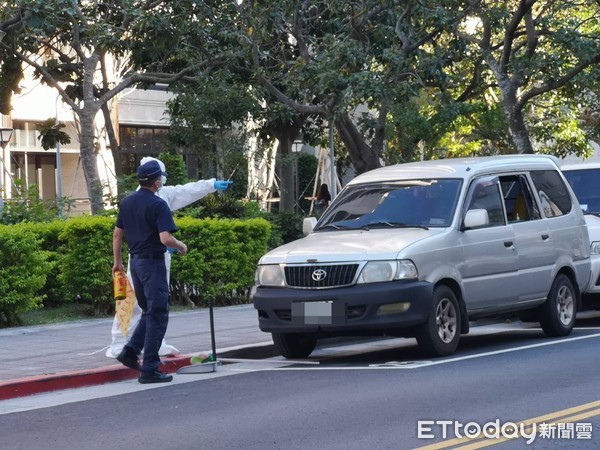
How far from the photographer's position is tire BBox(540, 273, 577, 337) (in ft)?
44.7

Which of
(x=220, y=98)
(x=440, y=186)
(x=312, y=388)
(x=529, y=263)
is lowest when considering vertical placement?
(x=312, y=388)

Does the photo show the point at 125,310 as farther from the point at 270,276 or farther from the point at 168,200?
the point at 270,276

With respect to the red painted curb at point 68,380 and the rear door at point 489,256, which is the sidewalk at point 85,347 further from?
the rear door at point 489,256

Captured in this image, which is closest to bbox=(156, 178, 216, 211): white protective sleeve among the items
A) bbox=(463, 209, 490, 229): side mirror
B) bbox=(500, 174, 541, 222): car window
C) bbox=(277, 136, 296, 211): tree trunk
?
bbox=(463, 209, 490, 229): side mirror

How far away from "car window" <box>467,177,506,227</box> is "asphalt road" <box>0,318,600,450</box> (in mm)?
1490

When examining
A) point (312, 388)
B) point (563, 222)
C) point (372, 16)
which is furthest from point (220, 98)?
point (312, 388)

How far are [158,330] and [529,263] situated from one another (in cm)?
454

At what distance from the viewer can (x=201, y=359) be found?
12094 mm

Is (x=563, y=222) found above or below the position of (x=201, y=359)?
above

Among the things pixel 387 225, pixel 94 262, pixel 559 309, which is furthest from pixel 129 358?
pixel 94 262

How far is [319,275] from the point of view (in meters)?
11.7

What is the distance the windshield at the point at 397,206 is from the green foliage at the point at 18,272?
4.35 metres

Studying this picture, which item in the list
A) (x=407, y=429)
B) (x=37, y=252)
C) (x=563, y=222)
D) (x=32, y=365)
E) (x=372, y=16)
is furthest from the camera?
(x=372, y=16)

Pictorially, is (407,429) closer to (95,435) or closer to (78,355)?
(95,435)
